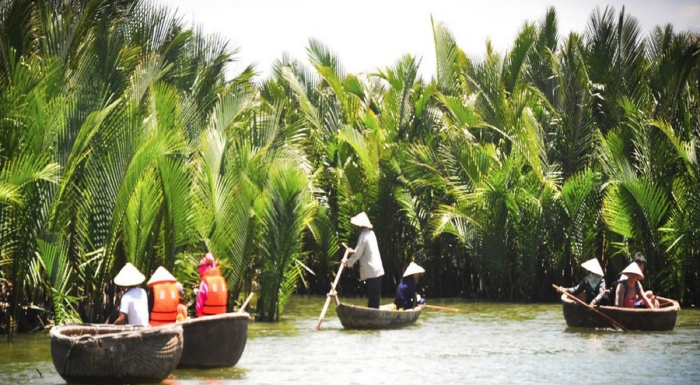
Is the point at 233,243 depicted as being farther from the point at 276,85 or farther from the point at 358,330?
the point at 276,85

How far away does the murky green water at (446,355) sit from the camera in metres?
15.5

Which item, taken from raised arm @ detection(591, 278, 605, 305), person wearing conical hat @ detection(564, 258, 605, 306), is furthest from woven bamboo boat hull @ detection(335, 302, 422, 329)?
raised arm @ detection(591, 278, 605, 305)

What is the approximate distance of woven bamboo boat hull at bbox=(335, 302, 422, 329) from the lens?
821 inches

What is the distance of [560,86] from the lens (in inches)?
1089

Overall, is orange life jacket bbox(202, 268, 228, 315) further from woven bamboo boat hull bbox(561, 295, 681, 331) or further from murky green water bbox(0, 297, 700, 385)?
woven bamboo boat hull bbox(561, 295, 681, 331)

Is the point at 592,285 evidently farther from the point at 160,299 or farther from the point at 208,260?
the point at 160,299

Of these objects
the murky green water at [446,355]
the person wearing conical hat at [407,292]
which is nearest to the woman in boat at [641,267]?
the murky green water at [446,355]

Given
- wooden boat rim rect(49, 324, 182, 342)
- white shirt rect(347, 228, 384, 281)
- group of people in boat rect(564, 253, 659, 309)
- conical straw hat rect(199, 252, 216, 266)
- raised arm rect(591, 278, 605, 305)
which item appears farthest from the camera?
white shirt rect(347, 228, 384, 281)

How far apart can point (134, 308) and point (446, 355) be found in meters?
4.93

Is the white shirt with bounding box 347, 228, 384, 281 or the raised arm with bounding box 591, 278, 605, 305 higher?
the white shirt with bounding box 347, 228, 384, 281

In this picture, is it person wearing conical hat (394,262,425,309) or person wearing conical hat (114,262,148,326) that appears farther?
person wearing conical hat (394,262,425,309)

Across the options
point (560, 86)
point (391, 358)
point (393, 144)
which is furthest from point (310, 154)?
point (391, 358)

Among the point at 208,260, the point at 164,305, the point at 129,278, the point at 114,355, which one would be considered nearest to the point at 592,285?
the point at 208,260

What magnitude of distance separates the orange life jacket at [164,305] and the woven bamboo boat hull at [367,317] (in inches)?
220
